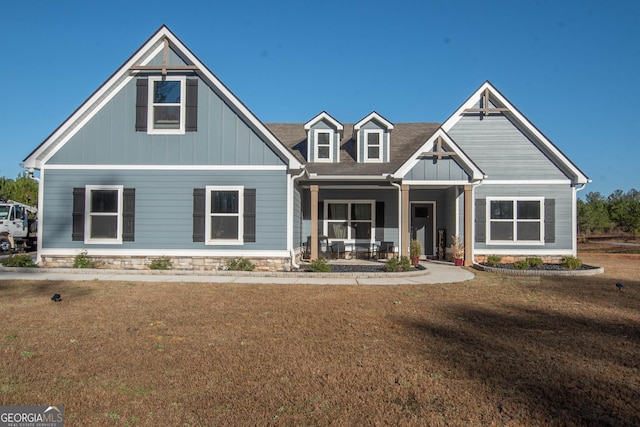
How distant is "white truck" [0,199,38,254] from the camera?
20.2 m

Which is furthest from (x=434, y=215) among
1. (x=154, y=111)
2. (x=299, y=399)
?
(x=299, y=399)

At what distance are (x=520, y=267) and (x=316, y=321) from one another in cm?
903

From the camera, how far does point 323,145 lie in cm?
1662

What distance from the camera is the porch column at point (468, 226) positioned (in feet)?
47.8

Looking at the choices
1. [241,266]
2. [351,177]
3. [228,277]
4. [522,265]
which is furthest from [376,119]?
[228,277]

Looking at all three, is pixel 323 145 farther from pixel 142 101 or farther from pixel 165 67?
pixel 142 101

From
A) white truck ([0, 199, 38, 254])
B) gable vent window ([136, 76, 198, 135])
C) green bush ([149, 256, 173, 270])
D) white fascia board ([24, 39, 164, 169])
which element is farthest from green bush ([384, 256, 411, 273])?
white truck ([0, 199, 38, 254])

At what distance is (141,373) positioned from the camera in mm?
4492

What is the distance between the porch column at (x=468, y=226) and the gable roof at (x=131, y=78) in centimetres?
569

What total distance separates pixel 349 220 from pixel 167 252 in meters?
6.80

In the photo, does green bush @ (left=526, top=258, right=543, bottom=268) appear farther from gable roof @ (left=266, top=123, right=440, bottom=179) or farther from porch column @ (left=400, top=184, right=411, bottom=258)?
gable roof @ (left=266, top=123, right=440, bottom=179)

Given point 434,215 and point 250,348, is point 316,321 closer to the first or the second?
point 250,348

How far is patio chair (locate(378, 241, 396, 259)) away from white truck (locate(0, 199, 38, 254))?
1636 cm

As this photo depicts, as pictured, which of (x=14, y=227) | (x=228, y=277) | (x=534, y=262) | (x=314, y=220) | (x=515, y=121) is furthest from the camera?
(x=14, y=227)
